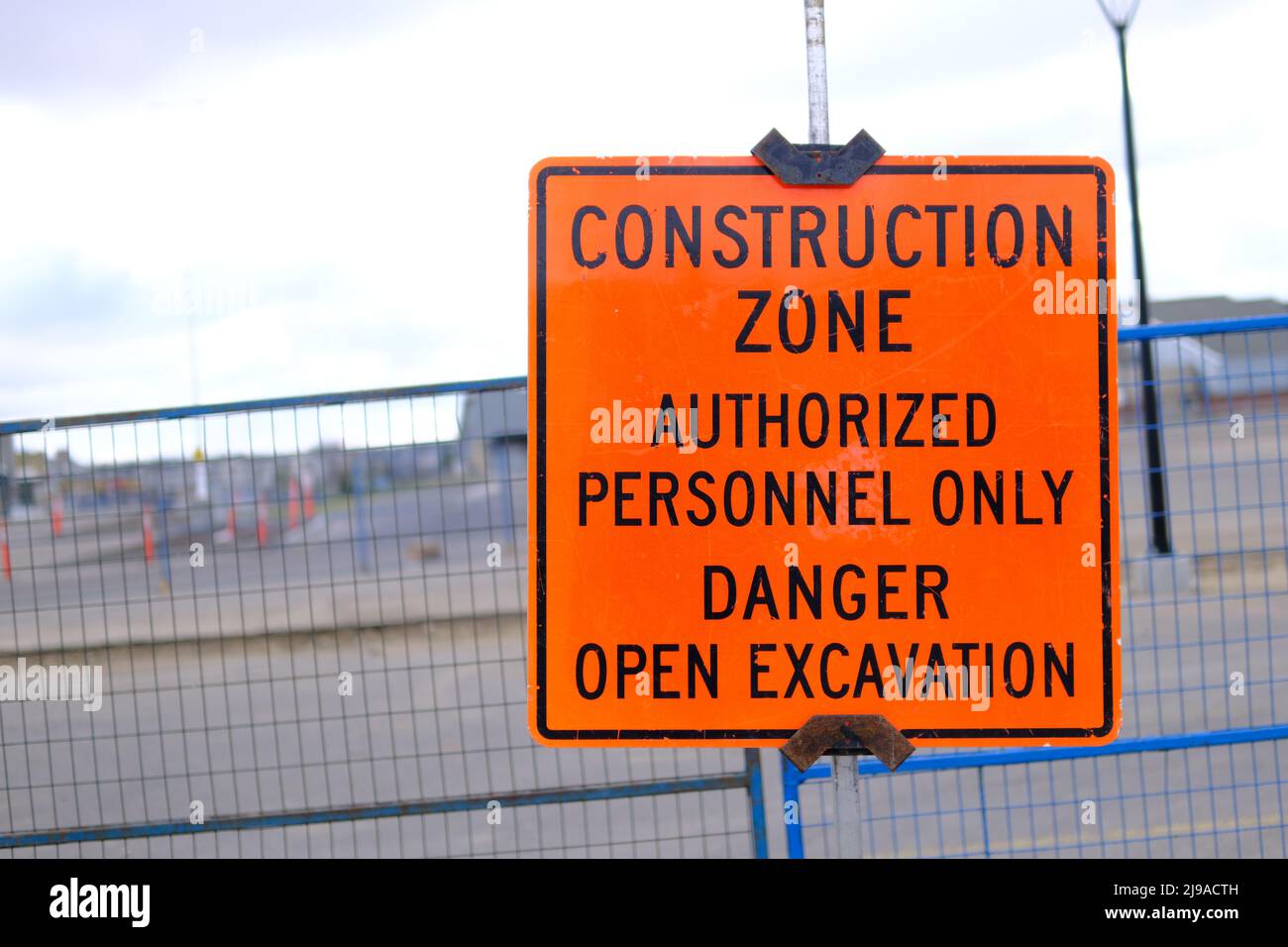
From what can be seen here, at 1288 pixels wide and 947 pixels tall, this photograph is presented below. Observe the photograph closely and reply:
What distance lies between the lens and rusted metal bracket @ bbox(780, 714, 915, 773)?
6.94 ft

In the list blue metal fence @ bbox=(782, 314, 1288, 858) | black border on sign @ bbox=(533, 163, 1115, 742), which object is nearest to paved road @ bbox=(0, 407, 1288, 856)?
blue metal fence @ bbox=(782, 314, 1288, 858)

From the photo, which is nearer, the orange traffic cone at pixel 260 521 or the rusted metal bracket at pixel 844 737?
the rusted metal bracket at pixel 844 737

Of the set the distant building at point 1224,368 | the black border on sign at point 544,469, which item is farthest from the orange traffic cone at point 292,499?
the distant building at point 1224,368

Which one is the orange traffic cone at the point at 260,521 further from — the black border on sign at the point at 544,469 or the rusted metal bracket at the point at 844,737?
the rusted metal bracket at the point at 844,737

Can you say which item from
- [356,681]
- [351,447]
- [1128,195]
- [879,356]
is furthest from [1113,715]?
[1128,195]

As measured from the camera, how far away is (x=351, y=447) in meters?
3.89

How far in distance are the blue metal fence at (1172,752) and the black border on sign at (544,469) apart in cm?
120

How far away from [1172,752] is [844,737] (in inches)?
260

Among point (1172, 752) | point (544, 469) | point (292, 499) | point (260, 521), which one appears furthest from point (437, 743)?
point (1172, 752)

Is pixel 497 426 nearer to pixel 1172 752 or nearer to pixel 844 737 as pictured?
pixel 844 737

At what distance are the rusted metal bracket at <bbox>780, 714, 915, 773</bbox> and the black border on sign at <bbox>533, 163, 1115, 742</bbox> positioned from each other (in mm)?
28

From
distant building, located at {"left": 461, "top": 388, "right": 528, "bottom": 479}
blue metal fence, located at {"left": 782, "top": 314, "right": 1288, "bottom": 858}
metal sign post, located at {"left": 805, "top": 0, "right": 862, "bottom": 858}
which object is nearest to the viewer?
metal sign post, located at {"left": 805, "top": 0, "right": 862, "bottom": 858}

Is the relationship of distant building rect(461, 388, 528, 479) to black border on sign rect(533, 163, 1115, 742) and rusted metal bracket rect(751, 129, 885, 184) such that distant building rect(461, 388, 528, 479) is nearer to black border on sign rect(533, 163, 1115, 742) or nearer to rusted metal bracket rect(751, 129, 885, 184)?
black border on sign rect(533, 163, 1115, 742)

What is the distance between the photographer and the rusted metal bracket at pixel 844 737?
2115 mm
